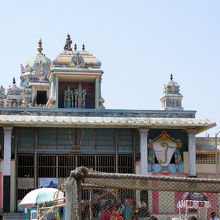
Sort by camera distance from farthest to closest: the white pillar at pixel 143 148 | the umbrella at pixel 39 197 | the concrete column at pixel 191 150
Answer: the concrete column at pixel 191 150
the white pillar at pixel 143 148
the umbrella at pixel 39 197

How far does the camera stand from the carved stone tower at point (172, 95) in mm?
46750

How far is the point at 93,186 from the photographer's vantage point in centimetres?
866

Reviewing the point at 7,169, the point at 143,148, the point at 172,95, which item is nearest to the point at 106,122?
the point at 143,148

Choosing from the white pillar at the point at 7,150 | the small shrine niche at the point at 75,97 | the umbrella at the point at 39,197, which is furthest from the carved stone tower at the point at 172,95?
the umbrella at the point at 39,197

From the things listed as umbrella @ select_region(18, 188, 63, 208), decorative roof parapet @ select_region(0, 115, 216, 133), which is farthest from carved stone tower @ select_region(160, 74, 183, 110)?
umbrella @ select_region(18, 188, 63, 208)

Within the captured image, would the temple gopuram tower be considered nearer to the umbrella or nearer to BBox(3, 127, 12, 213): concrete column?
BBox(3, 127, 12, 213): concrete column

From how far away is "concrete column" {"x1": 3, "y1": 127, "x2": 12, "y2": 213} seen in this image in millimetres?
29214

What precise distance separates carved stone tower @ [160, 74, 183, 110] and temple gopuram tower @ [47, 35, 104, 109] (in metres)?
13.5

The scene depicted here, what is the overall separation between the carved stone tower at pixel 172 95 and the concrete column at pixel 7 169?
1953cm

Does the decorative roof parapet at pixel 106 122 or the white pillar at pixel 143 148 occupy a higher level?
the decorative roof parapet at pixel 106 122

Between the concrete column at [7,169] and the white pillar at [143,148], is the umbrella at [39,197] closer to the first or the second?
the concrete column at [7,169]

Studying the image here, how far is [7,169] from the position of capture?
96.7ft

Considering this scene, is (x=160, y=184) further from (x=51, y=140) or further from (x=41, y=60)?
(x=41, y=60)

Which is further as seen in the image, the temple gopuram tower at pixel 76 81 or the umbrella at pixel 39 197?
the temple gopuram tower at pixel 76 81
